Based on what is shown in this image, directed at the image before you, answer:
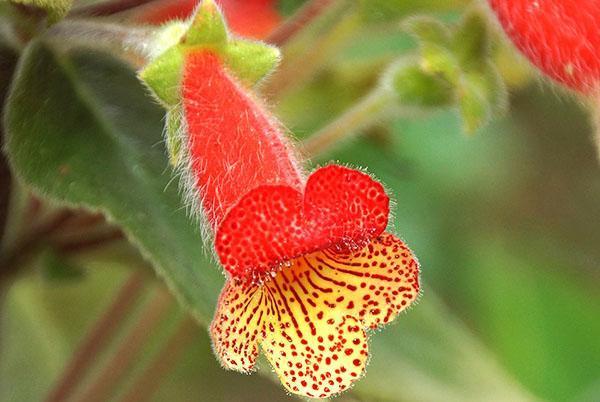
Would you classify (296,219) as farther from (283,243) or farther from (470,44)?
(470,44)

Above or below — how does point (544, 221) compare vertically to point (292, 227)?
below

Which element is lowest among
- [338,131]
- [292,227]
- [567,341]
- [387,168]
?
[567,341]

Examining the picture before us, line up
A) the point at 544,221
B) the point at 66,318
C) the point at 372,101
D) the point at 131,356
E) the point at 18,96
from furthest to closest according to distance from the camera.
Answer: the point at 544,221
the point at 66,318
the point at 131,356
the point at 372,101
the point at 18,96

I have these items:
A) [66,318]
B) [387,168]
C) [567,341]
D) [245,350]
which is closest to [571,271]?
Result: [567,341]

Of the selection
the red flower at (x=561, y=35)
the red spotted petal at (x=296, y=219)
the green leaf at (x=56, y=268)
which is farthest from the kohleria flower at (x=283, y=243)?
the green leaf at (x=56, y=268)

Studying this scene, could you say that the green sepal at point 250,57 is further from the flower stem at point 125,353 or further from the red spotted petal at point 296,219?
the flower stem at point 125,353

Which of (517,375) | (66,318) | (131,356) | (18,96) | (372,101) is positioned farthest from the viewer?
(517,375)

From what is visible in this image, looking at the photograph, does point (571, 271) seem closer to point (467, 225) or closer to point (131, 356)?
point (467, 225)

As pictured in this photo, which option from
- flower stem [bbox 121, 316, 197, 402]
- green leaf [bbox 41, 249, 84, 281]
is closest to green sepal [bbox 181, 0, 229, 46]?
green leaf [bbox 41, 249, 84, 281]
